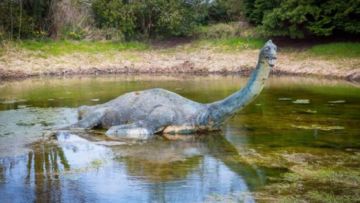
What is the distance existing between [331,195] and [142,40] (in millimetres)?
24797

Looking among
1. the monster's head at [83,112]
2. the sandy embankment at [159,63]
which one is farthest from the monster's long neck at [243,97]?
the sandy embankment at [159,63]

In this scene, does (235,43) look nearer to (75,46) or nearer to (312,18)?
(312,18)

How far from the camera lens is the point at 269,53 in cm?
1041

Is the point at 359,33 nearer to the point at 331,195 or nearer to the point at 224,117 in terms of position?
the point at 224,117

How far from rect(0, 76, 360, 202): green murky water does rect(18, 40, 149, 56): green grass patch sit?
1251 centimetres

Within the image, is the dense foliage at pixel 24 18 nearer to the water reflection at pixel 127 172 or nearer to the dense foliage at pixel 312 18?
the dense foliage at pixel 312 18

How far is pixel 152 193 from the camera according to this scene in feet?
23.4

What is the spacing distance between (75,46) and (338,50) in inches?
507

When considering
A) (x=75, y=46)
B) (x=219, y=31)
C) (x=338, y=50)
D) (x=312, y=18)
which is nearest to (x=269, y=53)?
(x=338, y=50)

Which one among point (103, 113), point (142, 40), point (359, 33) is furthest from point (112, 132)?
point (142, 40)

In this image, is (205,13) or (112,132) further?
(205,13)

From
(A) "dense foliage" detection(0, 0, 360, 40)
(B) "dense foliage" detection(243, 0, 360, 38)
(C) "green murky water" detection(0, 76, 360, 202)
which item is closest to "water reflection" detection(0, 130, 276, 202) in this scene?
(C) "green murky water" detection(0, 76, 360, 202)

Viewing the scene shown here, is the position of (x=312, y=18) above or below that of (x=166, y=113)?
above

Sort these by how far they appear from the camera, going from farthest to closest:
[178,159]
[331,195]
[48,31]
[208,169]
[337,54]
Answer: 1. [48,31]
2. [337,54]
3. [178,159]
4. [208,169]
5. [331,195]
